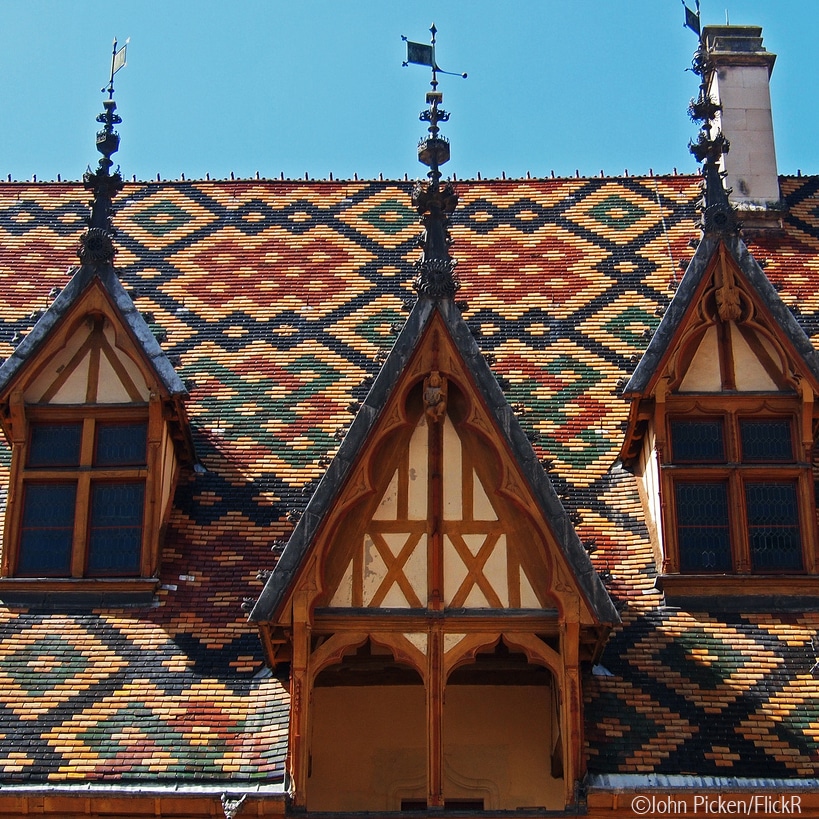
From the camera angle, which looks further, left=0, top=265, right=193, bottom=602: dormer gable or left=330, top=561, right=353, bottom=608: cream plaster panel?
left=0, top=265, right=193, bottom=602: dormer gable

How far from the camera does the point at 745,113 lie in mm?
17734

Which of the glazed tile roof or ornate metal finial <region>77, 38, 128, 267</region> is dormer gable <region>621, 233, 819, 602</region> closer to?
the glazed tile roof

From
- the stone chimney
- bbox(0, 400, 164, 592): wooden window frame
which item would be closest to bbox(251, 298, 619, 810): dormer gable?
bbox(0, 400, 164, 592): wooden window frame

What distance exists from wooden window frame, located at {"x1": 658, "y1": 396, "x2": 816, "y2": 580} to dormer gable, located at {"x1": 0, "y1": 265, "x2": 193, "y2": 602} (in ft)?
12.5

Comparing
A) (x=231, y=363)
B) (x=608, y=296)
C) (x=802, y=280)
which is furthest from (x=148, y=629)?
(x=802, y=280)

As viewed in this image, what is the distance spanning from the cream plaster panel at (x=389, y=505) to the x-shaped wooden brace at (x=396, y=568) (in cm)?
14

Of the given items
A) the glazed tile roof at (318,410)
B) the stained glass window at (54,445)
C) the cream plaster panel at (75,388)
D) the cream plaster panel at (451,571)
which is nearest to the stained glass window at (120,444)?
the stained glass window at (54,445)

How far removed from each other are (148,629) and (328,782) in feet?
5.61

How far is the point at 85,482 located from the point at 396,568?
109 inches

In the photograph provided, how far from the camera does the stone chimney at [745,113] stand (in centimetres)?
1730

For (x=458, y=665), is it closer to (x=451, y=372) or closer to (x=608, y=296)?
(x=451, y=372)

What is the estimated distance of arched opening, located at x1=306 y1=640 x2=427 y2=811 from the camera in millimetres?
11078

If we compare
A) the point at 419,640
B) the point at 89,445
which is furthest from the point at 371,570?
the point at 89,445

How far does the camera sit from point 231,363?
14.6 meters
